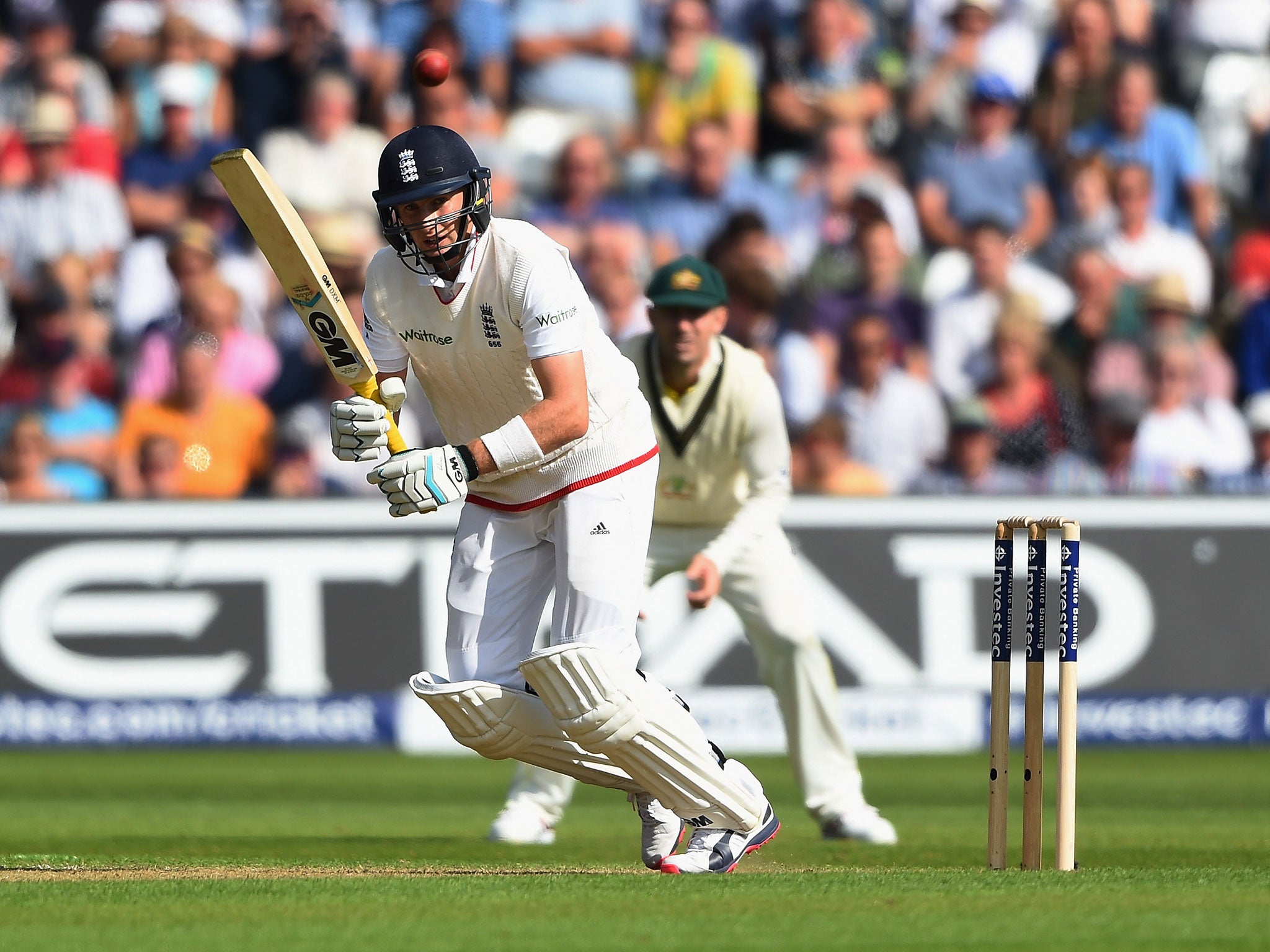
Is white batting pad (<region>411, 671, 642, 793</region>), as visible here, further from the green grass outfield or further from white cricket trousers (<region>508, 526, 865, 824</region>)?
white cricket trousers (<region>508, 526, 865, 824</region>)

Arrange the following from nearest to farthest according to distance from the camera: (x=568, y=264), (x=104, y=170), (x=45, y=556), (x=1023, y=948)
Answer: (x=1023, y=948), (x=568, y=264), (x=45, y=556), (x=104, y=170)

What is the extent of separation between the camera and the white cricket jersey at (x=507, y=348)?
4.95 meters

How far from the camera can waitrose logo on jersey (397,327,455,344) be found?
5.11 meters

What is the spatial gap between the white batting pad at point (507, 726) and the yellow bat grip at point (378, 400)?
0.61 meters

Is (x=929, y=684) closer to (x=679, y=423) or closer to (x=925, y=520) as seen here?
(x=925, y=520)

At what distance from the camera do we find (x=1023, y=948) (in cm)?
397

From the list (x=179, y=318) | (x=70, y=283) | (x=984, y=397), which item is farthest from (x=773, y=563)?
(x=70, y=283)

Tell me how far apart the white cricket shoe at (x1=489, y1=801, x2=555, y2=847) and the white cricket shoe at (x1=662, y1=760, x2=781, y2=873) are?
125 centimetres

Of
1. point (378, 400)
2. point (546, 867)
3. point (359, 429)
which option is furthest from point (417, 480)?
point (546, 867)

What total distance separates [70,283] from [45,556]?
93.4 inches

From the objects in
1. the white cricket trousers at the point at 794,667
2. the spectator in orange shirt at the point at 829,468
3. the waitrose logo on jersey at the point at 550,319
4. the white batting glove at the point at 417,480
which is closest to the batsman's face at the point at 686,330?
the white cricket trousers at the point at 794,667

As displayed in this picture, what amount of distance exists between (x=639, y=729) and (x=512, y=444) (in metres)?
0.83

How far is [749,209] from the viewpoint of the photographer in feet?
37.3

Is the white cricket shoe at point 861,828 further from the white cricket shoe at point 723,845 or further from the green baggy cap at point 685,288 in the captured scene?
the green baggy cap at point 685,288
